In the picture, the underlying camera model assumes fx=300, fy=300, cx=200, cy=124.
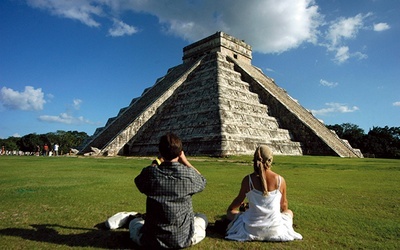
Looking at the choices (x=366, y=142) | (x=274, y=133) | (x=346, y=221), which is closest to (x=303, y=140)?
(x=274, y=133)

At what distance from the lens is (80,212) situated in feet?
16.4

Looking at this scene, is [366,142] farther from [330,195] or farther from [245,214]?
[245,214]

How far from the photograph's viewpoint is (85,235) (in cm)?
398

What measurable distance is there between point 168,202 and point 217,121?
15.6 m

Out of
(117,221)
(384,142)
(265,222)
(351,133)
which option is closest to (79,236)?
(117,221)

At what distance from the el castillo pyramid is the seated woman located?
13.5 meters

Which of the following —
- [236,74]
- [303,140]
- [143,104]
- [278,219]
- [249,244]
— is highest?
[236,74]

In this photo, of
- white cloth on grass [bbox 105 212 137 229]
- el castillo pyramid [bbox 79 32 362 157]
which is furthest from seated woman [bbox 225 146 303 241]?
el castillo pyramid [bbox 79 32 362 157]

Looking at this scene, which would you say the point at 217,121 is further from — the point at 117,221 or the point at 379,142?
the point at 379,142

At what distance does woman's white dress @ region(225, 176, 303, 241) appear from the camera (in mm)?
3766

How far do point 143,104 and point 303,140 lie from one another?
14.1 meters

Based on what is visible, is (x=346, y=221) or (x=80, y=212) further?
(x=80, y=212)

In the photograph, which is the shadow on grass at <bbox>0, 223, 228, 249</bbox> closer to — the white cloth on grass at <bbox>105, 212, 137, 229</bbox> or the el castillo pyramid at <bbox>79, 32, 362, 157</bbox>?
the white cloth on grass at <bbox>105, 212, 137, 229</bbox>

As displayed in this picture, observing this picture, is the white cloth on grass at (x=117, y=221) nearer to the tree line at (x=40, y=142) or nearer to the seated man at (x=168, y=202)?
the seated man at (x=168, y=202)
